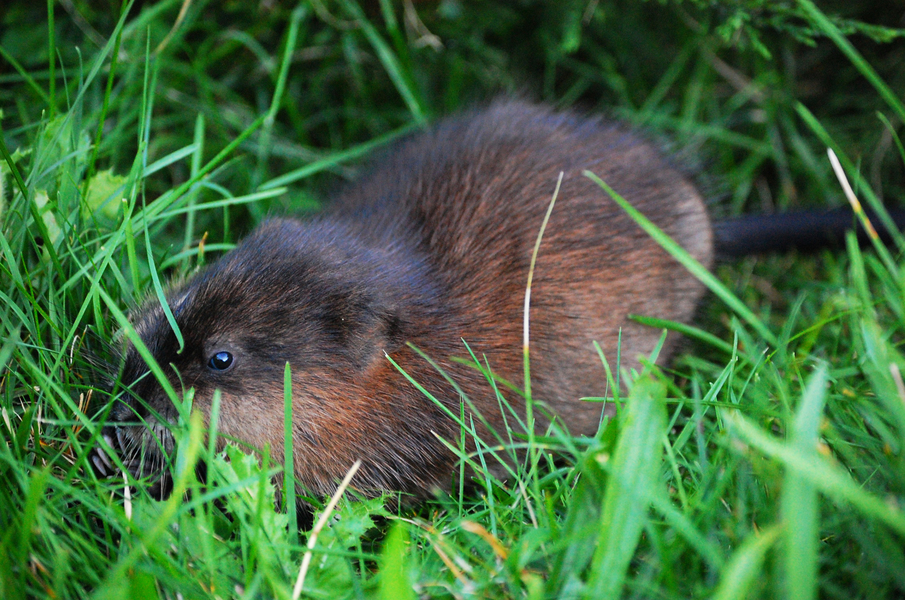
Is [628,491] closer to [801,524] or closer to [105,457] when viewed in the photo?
[801,524]

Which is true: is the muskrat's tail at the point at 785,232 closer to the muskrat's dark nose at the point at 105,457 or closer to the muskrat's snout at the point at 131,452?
the muskrat's snout at the point at 131,452

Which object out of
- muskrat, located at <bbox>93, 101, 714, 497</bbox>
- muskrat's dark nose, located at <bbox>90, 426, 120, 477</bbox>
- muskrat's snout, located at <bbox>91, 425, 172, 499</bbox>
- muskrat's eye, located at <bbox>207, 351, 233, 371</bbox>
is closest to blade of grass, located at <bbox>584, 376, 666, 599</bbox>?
muskrat, located at <bbox>93, 101, 714, 497</bbox>

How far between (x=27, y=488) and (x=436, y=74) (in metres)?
4.09

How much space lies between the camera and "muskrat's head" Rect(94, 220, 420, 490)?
2902 millimetres

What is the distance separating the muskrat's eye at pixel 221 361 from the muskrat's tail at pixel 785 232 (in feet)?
9.56

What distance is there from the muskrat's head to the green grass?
19 cm

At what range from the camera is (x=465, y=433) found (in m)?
3.18

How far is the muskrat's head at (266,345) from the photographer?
114 inches

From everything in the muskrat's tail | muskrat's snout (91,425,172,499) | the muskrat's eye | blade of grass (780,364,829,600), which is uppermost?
blade of grass (780,364,829,600)

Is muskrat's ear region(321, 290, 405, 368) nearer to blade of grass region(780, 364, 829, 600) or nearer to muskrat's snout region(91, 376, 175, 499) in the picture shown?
muskrat's snout region(91, 376, 175, 499)

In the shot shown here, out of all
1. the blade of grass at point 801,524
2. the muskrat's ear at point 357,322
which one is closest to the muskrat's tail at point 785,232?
the muskrat's ear at point 357,322

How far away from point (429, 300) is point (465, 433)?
61 centimetres

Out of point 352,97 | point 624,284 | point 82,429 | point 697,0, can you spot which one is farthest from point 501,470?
point 352,97

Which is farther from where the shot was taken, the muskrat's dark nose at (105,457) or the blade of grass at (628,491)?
the muskrat's dark nose at (105,457)
